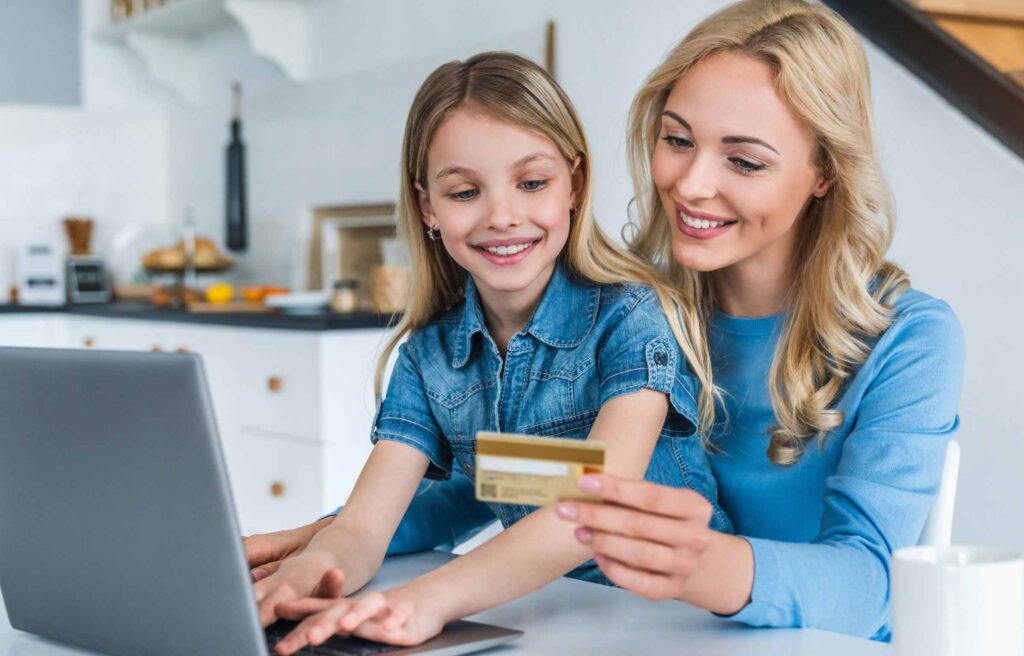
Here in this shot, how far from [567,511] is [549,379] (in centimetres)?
53

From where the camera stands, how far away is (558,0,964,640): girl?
3.77 feet

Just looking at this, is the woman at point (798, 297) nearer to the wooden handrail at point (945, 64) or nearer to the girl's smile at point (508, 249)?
the girl's smile at point (508, 249)

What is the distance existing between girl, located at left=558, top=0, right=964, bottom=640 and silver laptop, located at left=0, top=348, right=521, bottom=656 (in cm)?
48

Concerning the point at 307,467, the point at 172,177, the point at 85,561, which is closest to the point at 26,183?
the point at 172,177

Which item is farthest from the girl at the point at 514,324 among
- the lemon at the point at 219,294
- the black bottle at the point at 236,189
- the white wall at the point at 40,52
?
the white wall at the point at 40,52

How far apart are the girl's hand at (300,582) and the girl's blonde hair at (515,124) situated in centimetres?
39

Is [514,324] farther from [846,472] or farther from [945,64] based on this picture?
[945,64]

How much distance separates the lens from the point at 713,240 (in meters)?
1.25

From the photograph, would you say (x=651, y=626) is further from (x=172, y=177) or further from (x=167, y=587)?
(x=172, y=177)

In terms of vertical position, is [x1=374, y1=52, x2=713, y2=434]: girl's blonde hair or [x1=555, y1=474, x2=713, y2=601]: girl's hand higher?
[x1=374, y1=52, x2=713, y2=434]: girl's blonde hair

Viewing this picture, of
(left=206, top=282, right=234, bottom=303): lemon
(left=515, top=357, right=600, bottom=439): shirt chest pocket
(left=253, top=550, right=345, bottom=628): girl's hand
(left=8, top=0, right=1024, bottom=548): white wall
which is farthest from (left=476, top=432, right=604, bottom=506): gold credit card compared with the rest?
(left=206, top=282, right=234, bottom=303): lemon

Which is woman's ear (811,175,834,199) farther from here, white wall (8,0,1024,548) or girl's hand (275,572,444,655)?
white wall (8,0,1024,548)

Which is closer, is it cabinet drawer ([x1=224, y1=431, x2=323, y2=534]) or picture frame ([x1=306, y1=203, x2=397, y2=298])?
cabinet drawer ([x1=224, y1=431, x2=323, y2=534])

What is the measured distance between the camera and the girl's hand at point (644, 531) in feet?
2.43
